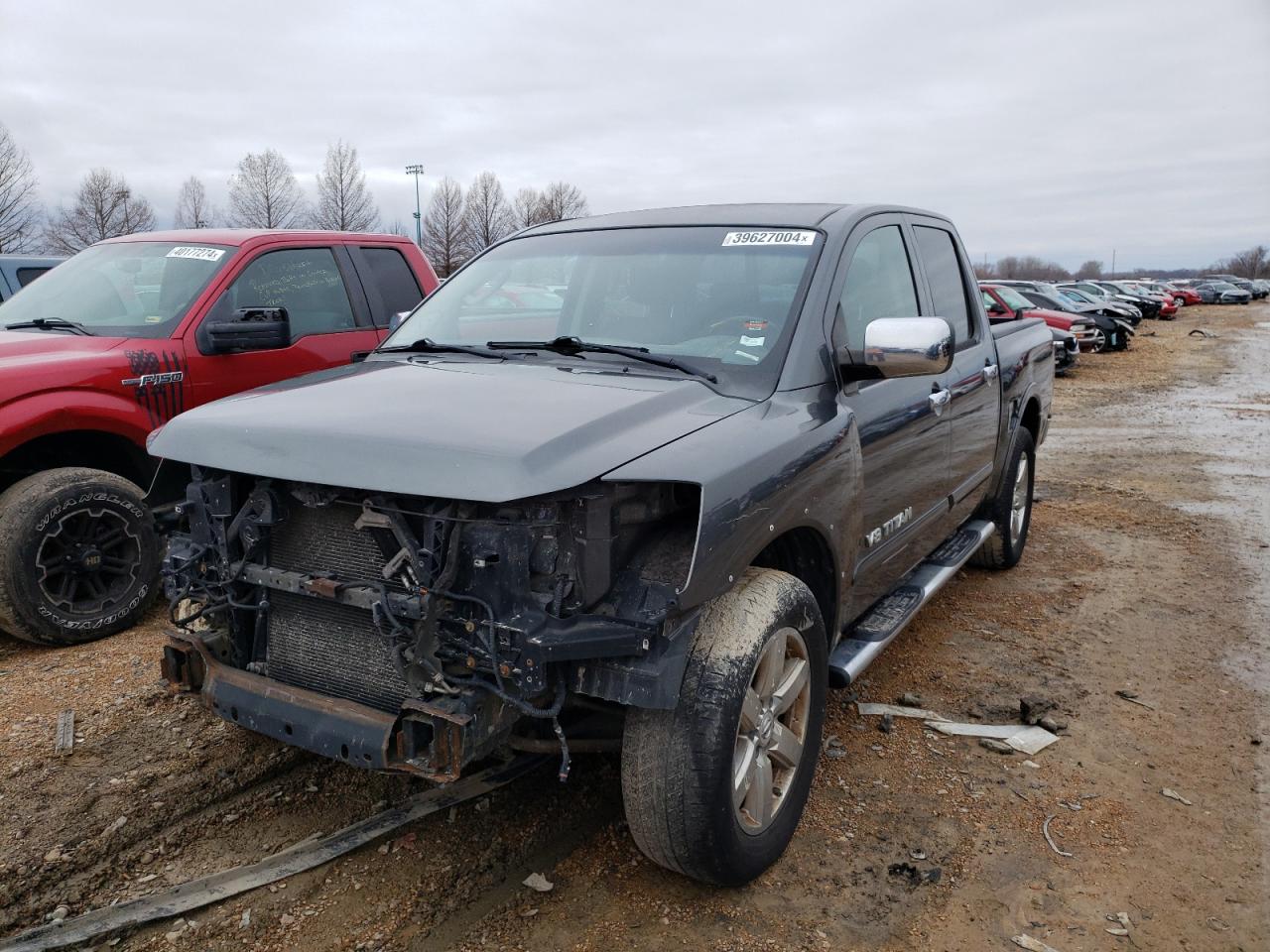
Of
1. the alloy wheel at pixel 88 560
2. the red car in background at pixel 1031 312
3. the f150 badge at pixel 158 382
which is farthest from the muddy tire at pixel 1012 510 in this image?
the red car in background at pixel 1031 312

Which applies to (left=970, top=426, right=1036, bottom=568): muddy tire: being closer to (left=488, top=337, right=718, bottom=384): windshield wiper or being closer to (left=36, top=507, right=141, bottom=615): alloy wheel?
(left=488, top=337, right=718, bottom=384): windshield wiper

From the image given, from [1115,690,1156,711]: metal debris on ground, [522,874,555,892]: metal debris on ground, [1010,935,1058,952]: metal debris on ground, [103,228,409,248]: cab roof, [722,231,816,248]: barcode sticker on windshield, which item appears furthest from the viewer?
[103,228,409,248]: cab roof

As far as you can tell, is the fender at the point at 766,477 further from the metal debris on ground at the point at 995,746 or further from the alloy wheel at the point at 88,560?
the alloy wheel at the point at 88,560

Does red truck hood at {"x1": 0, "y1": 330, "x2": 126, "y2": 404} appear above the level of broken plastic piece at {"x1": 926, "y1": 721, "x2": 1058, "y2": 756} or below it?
above

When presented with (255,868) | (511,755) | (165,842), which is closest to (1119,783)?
(511,755)

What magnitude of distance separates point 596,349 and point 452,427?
3.21ft

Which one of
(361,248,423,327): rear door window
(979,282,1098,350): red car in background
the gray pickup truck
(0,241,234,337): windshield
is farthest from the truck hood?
(979,282,1098,350): red car in background

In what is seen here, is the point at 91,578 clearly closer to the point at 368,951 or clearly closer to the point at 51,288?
the point at 51,288

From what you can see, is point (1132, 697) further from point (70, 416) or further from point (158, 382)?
point (70, 416)

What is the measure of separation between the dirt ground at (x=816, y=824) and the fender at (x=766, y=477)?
857 mm

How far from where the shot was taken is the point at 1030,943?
2.69 meters

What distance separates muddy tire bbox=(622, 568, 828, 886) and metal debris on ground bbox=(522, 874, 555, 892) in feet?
1.33

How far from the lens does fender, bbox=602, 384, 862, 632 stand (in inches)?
98.0

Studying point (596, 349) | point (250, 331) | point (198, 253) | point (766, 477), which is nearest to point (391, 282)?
point (198, 253)
